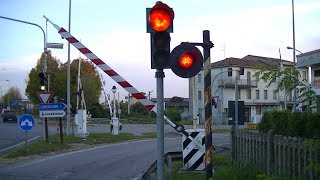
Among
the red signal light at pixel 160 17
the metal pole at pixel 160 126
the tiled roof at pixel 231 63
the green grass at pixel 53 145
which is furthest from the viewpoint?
the tiled roof at pixel 231 63

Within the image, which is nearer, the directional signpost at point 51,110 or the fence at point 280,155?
the fence at point 280,155

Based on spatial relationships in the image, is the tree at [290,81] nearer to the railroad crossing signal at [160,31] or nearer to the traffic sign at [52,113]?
the railroad crossing signal at [160,31]

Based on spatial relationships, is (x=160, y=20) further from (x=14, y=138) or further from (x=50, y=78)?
(x=50, y=78)

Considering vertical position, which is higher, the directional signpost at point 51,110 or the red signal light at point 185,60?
the red signal light at point 185,60

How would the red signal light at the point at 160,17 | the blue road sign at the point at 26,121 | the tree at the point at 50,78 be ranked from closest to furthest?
the red signal light at the point at 160,17 < the blue road sign at the point at 26,121 < the tree at the point at 50,78

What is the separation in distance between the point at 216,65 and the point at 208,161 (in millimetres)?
88868

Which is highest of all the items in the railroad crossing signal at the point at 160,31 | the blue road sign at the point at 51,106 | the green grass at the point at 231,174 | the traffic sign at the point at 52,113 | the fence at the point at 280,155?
the railroad crossing signal at the point at 160,31

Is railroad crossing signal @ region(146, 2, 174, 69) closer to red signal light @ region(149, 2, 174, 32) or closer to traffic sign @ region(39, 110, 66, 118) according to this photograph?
red signal light @ region(149, 2, 174, 32)

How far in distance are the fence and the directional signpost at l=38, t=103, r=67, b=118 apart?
1481 cm

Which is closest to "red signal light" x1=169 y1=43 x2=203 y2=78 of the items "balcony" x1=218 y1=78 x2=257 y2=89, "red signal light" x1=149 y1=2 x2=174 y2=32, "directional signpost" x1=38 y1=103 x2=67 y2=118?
"red signal light" x1=149 y1=2 x2=174 y2=32

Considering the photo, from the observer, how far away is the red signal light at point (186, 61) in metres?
7.62

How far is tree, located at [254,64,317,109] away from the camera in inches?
257

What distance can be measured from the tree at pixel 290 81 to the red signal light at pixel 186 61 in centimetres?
110

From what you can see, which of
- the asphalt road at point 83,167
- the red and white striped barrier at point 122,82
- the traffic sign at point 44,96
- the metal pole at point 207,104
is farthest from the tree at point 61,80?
the metal pole at point 207,104
